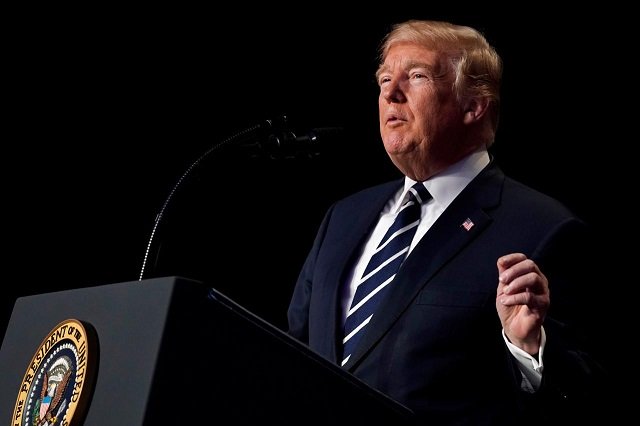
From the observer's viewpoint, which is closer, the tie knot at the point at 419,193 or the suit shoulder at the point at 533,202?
the suit shoulder at the point at 533,202

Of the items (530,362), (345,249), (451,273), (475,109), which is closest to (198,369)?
(530,362)

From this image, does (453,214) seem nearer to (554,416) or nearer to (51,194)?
(554,416)

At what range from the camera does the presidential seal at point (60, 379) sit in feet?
4.04

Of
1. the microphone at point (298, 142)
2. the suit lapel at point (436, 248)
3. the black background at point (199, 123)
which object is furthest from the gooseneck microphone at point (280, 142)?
the black background at point (199, 123)

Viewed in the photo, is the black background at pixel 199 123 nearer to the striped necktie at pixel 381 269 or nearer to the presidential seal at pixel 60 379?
the striped necktie at pixel 381 269

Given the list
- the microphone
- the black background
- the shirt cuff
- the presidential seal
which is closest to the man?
the shirt cuff

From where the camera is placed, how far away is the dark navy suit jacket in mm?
1698

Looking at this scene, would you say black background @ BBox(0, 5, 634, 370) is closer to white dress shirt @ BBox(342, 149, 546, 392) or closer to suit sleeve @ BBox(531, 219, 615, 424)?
white dress shirt @ BBox(342, 149, 546, 392)

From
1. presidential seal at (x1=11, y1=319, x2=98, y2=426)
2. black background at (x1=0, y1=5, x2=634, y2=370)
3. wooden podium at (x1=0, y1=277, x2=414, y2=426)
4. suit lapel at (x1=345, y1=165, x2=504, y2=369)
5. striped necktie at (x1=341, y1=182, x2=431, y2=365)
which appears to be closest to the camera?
wooden podium at (x1=0, y1=277, x2=414, y2=426)

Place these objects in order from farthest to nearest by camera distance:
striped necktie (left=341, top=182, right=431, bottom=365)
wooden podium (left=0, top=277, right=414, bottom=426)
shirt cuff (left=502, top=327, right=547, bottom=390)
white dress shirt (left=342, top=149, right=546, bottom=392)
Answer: white dress shirt (left=342, top=149, right=546, bottom=392) → striped necktie (left=341, top=182, right=431, bottom=365) → shirt cuff (left=502, top=327, right=547, bottom=390) → wooden podium (left=0, top=277, right=414, bottom=426)

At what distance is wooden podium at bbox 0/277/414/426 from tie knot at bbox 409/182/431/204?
0.92m

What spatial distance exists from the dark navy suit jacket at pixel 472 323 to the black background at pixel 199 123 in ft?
3.61

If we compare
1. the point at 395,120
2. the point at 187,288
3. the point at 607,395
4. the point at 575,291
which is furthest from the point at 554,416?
the point at 395,120

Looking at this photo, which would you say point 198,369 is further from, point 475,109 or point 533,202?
point 475,109
